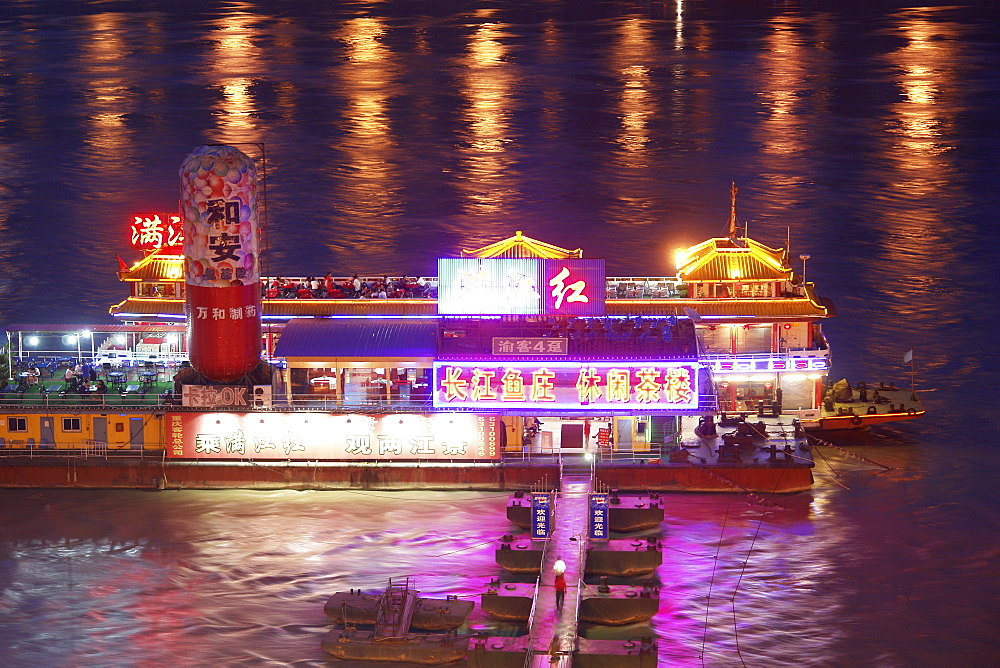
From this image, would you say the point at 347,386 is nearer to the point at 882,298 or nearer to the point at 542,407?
the point at 542,407

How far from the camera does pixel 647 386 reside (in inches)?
1987

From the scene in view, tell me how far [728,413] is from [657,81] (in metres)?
100

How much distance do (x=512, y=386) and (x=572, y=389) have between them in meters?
1.96

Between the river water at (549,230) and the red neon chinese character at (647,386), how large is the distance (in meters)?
3.83

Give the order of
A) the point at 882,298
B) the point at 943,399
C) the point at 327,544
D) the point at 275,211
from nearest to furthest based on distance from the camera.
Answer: the point at 327,544, the point at 943,399, the point at 882,298, the point at 275,211

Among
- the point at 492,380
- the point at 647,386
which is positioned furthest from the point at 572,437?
the point at 492,380

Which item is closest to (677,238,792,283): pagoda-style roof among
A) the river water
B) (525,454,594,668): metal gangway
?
the river water

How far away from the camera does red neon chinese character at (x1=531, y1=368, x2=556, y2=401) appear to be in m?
50.6

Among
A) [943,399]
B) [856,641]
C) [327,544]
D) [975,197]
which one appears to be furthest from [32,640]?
[975,197]

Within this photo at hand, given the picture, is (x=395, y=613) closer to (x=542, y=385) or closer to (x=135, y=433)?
(x=542, y=385)

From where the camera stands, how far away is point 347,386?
2077 inches

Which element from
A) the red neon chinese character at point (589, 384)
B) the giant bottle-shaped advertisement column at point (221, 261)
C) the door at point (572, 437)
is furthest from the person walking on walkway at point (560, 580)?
the giant bottle-shaped advertisement column at point (221, 261)

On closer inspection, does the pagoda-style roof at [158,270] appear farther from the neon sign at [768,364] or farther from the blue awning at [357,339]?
the neon sign at [768,364]

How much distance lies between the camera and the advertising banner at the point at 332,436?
5059 cm
